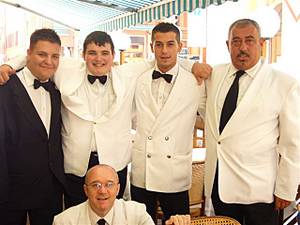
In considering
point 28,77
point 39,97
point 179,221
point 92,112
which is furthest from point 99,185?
point 28,77

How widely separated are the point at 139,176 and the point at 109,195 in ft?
1.64

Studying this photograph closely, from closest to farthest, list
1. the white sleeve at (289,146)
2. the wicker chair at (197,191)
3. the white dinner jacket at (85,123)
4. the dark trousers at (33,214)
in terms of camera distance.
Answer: the white sleeve at (289,146) → the dark trousers at (33,214) → the white dinner jacket at (85,123) → the wicker chair at (197,191)

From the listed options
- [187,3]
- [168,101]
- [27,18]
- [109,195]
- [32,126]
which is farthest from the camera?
[27,18]

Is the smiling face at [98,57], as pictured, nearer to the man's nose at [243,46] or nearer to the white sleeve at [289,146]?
the man's nose at [243,46]

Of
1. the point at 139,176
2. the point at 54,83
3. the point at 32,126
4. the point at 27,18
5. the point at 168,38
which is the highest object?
the point at 27,18

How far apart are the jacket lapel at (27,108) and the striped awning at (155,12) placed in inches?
83.0

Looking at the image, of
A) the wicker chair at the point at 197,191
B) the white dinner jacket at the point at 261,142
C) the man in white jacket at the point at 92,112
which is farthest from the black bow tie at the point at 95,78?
the wicker chair at the point at 197,191

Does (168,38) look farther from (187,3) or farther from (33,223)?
(187,3)

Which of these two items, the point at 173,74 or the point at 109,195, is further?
the point at 173,74

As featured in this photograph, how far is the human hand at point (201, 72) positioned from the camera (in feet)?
8.11

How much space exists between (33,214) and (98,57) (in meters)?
0.95

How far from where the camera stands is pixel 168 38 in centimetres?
247

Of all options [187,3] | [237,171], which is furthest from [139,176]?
[187,3]

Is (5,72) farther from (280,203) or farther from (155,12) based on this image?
(155,12)
